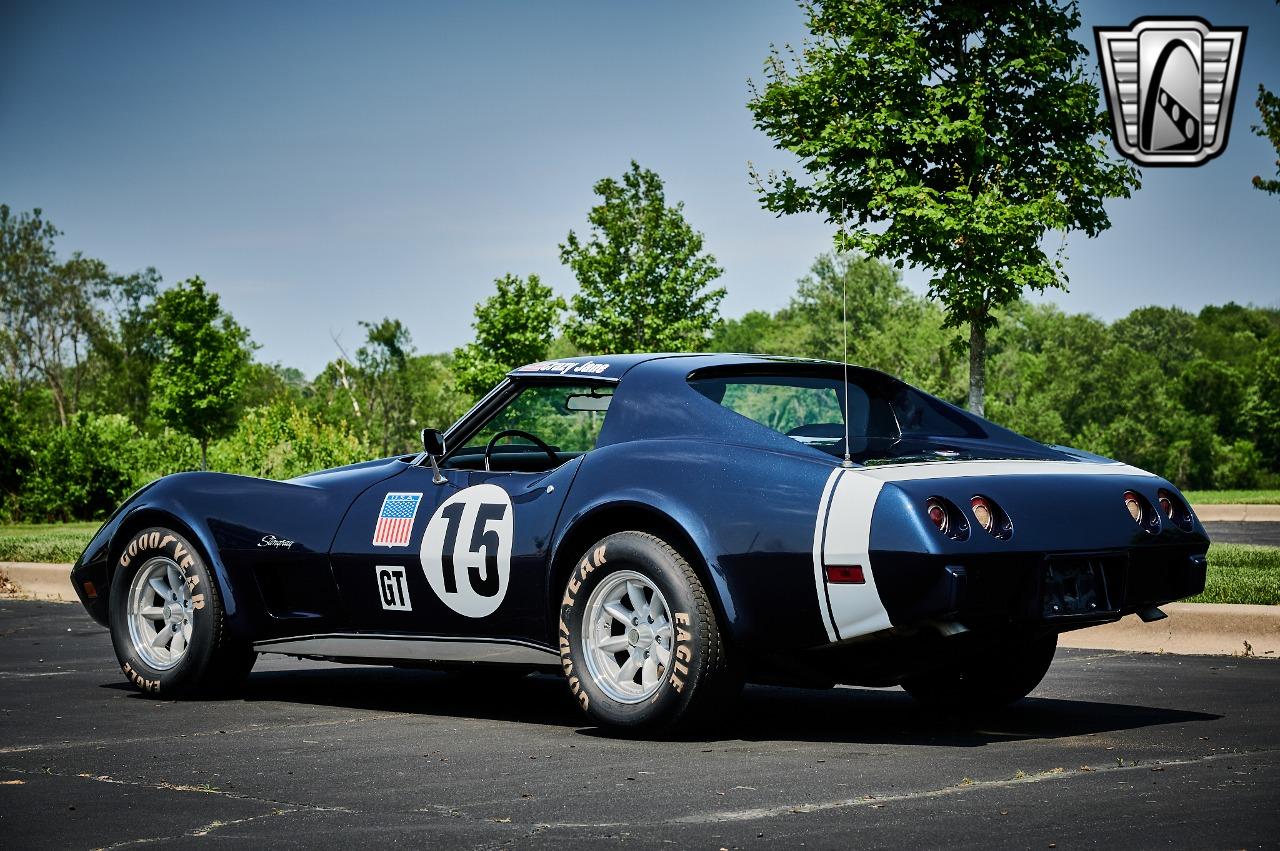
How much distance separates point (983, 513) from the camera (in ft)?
16.7

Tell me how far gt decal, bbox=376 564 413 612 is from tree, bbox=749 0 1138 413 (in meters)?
10.5

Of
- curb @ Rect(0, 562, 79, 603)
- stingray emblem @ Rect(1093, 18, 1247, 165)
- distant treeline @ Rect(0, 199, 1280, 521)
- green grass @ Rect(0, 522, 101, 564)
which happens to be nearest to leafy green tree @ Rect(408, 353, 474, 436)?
distant treeline @ Rect(0, 199, 1280, 521)

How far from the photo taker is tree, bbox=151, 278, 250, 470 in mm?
43281

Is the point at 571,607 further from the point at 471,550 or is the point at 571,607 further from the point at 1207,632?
the point at 1207,632

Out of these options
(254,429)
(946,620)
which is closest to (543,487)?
(946,620)

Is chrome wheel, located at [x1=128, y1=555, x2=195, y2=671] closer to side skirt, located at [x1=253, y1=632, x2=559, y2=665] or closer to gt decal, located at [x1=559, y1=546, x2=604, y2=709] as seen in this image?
side skirt, located at [x1=253, y1=632, x2=559, y2=665]

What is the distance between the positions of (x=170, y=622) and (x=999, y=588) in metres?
3.99

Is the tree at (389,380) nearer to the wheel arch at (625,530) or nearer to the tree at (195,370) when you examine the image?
the tree at (195,370)

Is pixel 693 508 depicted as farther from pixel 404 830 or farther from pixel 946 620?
pixel 404 830

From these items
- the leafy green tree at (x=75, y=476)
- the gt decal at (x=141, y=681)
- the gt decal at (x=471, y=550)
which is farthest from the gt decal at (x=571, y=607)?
the leafy green tree at (x=75, y=476)

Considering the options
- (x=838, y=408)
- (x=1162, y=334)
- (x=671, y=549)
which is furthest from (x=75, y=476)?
(x=1162, y=334)

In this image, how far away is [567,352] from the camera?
66.3 meters

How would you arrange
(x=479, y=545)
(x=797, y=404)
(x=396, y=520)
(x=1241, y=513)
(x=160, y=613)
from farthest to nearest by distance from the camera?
(x=1241, y=513)
(x=160, y=613)
(x=396, y=520)
(x=797, y=404)
(x=479, y=545)

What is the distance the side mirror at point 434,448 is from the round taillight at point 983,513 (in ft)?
7.73
